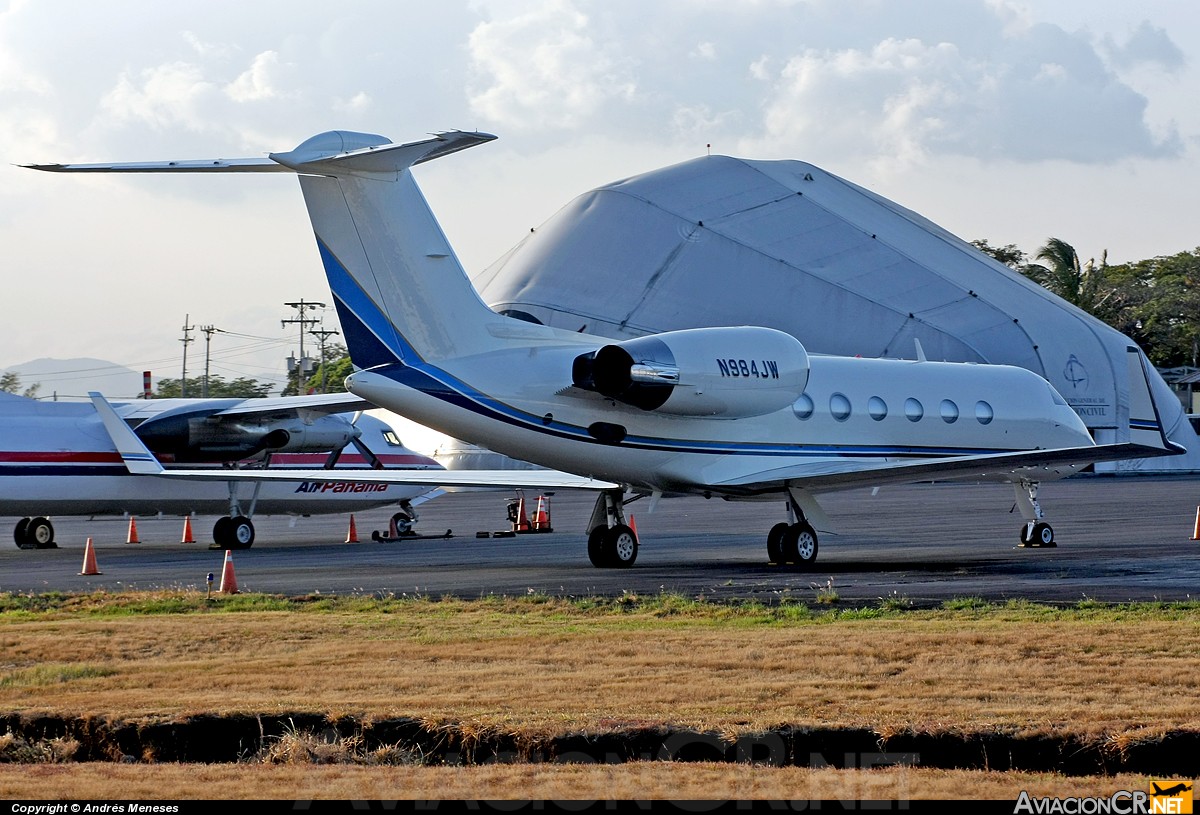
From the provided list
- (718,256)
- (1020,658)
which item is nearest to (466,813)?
(1020,658)

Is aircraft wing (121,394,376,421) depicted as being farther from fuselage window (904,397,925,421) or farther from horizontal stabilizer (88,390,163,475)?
fuselage window (904,397,925,421)

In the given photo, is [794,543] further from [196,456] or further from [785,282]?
[785,282]

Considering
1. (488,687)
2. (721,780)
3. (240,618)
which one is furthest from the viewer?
(240,618)

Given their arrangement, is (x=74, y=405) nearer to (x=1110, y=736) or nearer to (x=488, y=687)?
(x=488, y=687)

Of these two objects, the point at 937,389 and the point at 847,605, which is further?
the point at 937,389

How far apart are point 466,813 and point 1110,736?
3305 mm

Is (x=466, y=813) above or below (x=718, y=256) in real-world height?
below

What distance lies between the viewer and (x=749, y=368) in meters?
20.1

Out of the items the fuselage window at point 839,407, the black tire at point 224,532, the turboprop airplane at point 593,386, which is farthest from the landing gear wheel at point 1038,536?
the black tire at point 224,532

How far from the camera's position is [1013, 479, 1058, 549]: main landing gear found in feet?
76.8

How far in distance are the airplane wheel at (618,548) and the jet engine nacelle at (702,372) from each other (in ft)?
7.64

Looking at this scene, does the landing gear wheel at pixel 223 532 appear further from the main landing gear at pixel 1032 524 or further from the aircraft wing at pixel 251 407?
the main landing gear at pixel 1032 524

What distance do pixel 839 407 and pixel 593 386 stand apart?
17.3ft

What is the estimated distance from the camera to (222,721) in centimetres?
774
